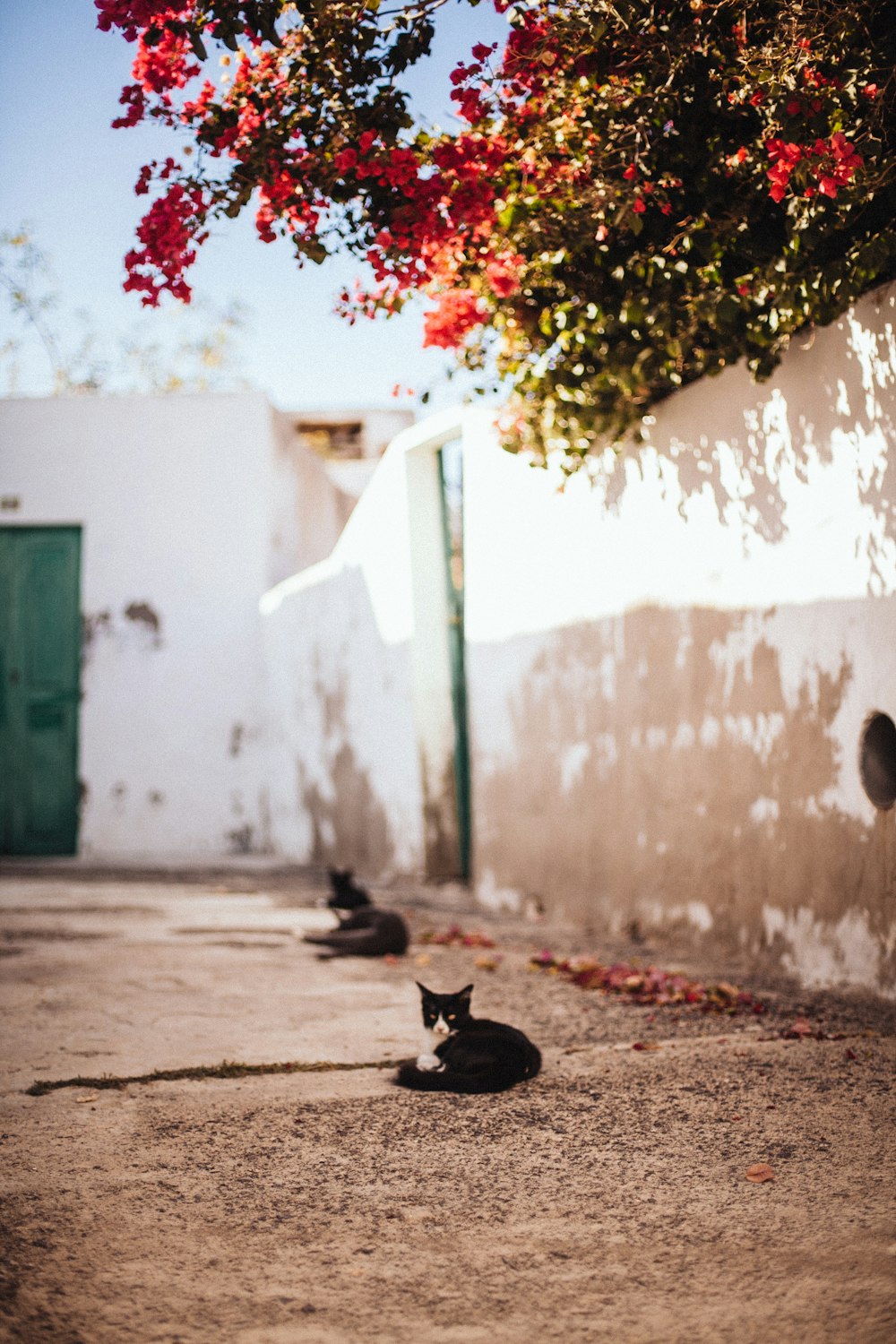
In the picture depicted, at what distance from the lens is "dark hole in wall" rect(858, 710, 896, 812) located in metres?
3.44

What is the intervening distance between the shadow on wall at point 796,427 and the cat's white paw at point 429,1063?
192cm

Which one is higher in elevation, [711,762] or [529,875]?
[711,762]

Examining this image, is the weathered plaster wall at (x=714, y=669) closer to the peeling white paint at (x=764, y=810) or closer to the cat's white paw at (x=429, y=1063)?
the peeling white paint at (x=764, y=810)

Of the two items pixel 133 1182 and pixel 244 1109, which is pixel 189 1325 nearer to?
pixel 133 1182

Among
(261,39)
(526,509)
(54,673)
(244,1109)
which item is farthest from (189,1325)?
(54,673)

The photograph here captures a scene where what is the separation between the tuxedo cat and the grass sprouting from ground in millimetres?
149

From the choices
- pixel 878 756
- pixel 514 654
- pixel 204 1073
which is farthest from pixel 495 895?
pixel 204 1073

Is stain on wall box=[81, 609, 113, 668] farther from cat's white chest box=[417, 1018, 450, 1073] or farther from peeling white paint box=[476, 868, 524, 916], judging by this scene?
cat's white chest box=[417, 1018, 450, 1073]

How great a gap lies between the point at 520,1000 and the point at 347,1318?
2.24 metres

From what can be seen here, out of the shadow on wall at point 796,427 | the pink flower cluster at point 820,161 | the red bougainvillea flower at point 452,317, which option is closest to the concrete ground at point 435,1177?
the shadow on wall at point 796,427

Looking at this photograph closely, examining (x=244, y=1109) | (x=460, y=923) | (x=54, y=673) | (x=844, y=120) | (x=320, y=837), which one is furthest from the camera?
(x=54, y=673)

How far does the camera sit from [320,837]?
28.1 ft

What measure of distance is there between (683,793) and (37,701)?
6334 millimetres

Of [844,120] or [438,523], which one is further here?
[438,523]
